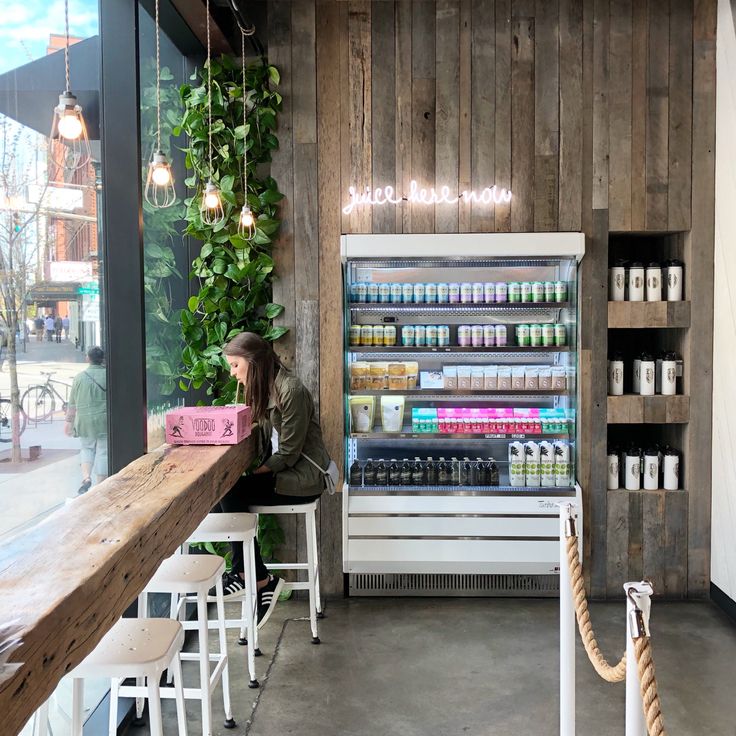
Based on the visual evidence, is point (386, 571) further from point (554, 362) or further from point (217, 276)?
point (217, 276)

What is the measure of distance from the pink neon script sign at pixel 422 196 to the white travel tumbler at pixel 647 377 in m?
1.33

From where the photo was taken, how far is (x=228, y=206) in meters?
4.80

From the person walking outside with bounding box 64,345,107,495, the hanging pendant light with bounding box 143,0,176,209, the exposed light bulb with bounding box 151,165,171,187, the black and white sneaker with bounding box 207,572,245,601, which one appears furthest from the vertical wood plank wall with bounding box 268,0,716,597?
the exposed light bulb with bounding box 151,165,171,187

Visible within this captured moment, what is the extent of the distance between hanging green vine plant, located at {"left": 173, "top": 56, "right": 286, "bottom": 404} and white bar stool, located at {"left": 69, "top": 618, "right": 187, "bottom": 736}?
8.13 ft

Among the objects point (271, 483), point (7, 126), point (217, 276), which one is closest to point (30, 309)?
point (7, 126)

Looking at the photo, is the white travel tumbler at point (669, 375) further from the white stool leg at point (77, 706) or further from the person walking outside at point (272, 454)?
the white stool leg at point (77, 706)

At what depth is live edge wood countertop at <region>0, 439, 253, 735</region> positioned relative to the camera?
1.49m

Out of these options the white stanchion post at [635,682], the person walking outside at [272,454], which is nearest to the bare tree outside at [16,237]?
the person walking outside at [272,454]

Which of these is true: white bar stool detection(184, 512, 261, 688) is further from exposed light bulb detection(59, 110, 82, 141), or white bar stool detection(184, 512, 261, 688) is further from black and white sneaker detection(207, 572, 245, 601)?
exposed light bulb detection(59, 110, 82, 141)

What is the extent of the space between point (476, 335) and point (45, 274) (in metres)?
2.71

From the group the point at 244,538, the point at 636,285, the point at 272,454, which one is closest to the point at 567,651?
the point at 244,538

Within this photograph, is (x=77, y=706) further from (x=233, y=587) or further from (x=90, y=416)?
(x=233, y=587)

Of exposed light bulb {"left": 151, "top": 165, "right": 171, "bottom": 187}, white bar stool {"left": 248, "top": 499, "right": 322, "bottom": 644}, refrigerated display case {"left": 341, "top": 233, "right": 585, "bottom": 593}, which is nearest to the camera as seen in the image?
exposed light bulb {"left": 151, "top": 165, "right": 171, "bottom": 187}

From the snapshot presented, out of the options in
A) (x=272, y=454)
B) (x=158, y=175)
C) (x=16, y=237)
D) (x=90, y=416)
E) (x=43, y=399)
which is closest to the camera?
(x=16, y=237)
